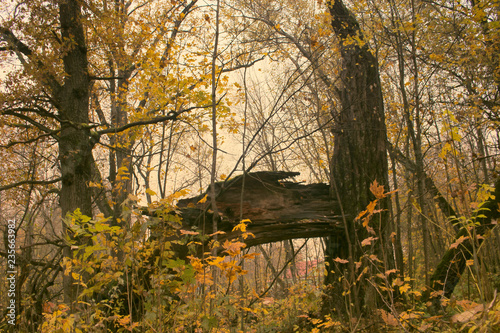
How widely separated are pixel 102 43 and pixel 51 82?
1443mm

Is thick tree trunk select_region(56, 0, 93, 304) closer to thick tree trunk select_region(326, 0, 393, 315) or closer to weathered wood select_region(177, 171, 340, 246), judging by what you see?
weathered wood select_region(177, 171, 340, 246)

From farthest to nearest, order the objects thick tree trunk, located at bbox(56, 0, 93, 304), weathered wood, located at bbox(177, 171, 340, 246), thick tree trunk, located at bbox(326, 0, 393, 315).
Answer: thick tree trunk, located at bbox(56, 0, 93, 304)
thick tree trunk, located at bbox(326, 0, 393, 315)
weathered wood, located at bbox(177, 171, 340, 246)

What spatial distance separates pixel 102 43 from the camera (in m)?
7.02

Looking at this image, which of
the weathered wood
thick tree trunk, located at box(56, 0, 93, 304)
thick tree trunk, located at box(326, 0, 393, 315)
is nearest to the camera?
the weathered wood

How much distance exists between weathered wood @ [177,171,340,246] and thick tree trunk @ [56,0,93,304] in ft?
7.75

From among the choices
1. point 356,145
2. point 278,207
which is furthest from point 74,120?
point 356,145

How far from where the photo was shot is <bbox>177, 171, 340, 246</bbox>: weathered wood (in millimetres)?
4820

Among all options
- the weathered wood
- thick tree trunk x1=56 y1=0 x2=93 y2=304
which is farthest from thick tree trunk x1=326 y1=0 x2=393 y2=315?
thick tree trunk x1=56 y1=0 x2=93 y2=304

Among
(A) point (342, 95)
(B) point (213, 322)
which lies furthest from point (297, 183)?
(B) point (213, 322)

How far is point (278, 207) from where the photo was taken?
16.8 ft

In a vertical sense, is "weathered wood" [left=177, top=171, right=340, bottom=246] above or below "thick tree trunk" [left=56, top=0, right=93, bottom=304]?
below

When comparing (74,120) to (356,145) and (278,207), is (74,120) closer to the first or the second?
(278,207)

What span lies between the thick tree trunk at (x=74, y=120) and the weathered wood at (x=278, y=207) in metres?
2.36

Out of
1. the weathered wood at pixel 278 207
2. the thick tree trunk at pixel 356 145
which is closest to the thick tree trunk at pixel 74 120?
the weathered wood at pixel 278 207
